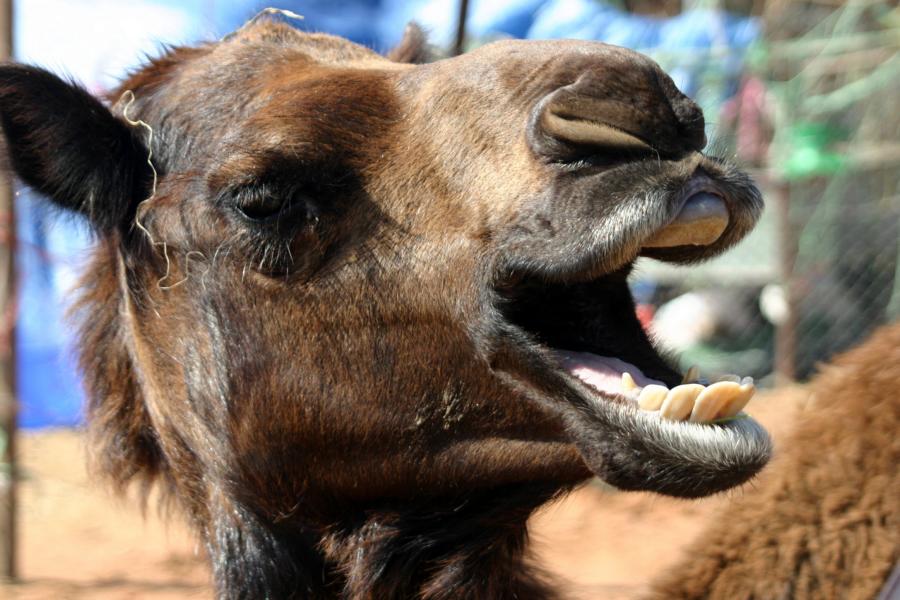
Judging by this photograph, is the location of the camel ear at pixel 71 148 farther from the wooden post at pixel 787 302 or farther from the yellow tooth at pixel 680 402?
the wooden post at pixel 787 302

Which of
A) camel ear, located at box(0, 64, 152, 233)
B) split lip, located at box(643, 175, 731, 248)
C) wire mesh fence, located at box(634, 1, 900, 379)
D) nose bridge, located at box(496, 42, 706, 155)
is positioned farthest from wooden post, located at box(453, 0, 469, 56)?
wire mesh fence, located at box(634, 1, 900, 379)

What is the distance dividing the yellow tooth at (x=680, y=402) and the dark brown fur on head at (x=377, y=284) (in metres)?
0.04

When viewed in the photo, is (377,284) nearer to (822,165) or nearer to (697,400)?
(697,400)

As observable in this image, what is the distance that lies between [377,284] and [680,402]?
82 cm

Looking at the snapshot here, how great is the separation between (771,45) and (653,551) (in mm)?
4708

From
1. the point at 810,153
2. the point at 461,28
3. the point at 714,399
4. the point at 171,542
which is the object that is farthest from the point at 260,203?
the point at 810,153

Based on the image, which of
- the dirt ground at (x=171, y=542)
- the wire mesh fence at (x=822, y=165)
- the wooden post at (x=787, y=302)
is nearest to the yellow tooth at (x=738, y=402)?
the dirt ground at (x=171, y=542)

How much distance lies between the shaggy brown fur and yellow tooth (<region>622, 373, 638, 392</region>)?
102 centimetres

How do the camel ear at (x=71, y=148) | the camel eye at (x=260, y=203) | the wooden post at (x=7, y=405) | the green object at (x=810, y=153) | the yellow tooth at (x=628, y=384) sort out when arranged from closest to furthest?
1. the yellow tooth at (x=628, y=384)
2. the camel eye at (x=260, y=203)
3. the camel ear at (x=71, y=148)
4. the wooden post at (x=7, y=405)
5. the green object at (x=810, y=153)

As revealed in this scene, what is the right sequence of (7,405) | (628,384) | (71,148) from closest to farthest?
(628,384)
(71,148)
(7,405)

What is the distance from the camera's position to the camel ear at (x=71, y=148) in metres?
2.79

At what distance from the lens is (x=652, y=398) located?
2.10m

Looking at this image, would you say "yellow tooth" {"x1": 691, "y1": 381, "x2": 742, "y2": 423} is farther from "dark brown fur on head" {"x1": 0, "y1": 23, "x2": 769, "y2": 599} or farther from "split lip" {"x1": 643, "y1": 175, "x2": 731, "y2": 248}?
"split lip" {"x1": 643, "y1": 175, "x2": 731, "y2": 248}

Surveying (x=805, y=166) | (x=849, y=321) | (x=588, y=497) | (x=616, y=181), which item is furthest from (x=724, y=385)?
(x=849, y=321)
